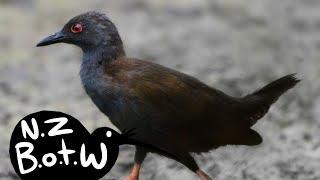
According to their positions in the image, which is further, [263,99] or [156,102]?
[263,99]

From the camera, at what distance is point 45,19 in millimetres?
12742

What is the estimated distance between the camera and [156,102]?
5.46 meters

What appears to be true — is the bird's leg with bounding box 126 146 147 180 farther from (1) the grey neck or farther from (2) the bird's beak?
(2) the bird's beak

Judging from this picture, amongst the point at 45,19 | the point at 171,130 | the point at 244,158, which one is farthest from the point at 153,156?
the point at 45,19

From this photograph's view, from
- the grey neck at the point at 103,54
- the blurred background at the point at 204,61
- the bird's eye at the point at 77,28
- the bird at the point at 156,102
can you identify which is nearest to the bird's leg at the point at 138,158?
the bird at the point at 156,102

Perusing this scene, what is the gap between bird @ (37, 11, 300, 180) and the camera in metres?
5.41

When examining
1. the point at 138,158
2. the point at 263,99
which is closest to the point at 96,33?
the point at 138,158

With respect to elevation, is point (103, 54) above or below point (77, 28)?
below

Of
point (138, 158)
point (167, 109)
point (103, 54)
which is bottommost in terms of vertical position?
point (138, 158)

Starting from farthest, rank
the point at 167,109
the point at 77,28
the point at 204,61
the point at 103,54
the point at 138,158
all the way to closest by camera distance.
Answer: the point at 204,61 < the point at 138,158 < the point at 77,28 < the point at 103,54 < the point at 167,109

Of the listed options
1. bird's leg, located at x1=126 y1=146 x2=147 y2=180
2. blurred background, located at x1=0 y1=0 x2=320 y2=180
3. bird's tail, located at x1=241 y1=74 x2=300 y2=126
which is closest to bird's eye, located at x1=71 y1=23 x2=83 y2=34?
bird's leg, located at x1=126 y1=146 x2=147 y2=180

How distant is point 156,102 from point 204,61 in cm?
589

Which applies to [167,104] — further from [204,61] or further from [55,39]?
[204,61]

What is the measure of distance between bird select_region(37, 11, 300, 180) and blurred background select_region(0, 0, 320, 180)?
217cm
